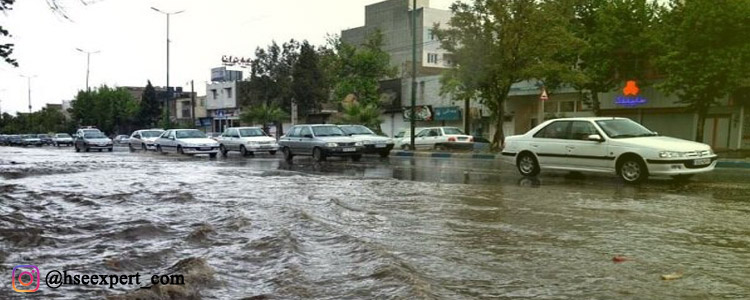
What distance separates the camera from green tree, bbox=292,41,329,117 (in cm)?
4825

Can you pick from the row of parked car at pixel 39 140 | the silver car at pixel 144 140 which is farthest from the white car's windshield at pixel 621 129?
the row of parked car at pixel 39 140

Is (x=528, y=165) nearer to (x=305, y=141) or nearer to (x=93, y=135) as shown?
(x=305, y=141)

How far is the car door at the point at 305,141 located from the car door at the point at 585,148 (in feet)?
37.8

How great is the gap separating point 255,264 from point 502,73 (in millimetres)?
22135

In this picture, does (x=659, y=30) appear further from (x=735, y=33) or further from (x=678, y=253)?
(x=678, y=253)

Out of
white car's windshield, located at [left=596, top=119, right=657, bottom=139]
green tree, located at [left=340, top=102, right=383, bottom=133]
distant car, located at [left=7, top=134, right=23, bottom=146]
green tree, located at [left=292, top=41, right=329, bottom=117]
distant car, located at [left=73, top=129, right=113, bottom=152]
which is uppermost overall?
green tree, located at [left=292, top=41, right=329, bottom=117]

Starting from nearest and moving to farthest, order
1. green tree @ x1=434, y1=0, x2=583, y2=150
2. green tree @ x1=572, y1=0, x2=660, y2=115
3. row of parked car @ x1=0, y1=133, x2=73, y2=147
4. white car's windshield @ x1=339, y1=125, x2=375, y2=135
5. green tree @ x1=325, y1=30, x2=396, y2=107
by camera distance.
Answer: white car's windshield @ x1=339, y1=125, x2=375, y2=135
green tree @ x1=434, y1=0, x2=583, y2=150
green tree @ x1=572, y1=0, x2=660, y2=115
green tree @ x1=325, y1=30, x2=396, y2=107
row of parked car @ x1=0, y1=133, x2=73, y2=147

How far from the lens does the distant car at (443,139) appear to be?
2906cm

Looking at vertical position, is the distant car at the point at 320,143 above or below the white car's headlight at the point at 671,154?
below

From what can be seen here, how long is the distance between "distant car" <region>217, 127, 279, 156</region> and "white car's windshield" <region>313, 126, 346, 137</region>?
5.43 meters

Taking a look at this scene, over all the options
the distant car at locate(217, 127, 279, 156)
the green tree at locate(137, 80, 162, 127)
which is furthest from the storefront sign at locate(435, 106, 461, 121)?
the green tree at locate(137, 80, 162, 127)

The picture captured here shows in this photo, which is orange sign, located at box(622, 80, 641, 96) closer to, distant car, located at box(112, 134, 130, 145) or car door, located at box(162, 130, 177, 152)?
car door, located at box(162, 130, 177, 152)

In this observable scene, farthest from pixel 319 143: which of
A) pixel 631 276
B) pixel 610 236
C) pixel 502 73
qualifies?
pixel 631 276

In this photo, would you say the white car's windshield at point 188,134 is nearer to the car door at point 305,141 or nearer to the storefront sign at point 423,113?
the car door at point 305,141
